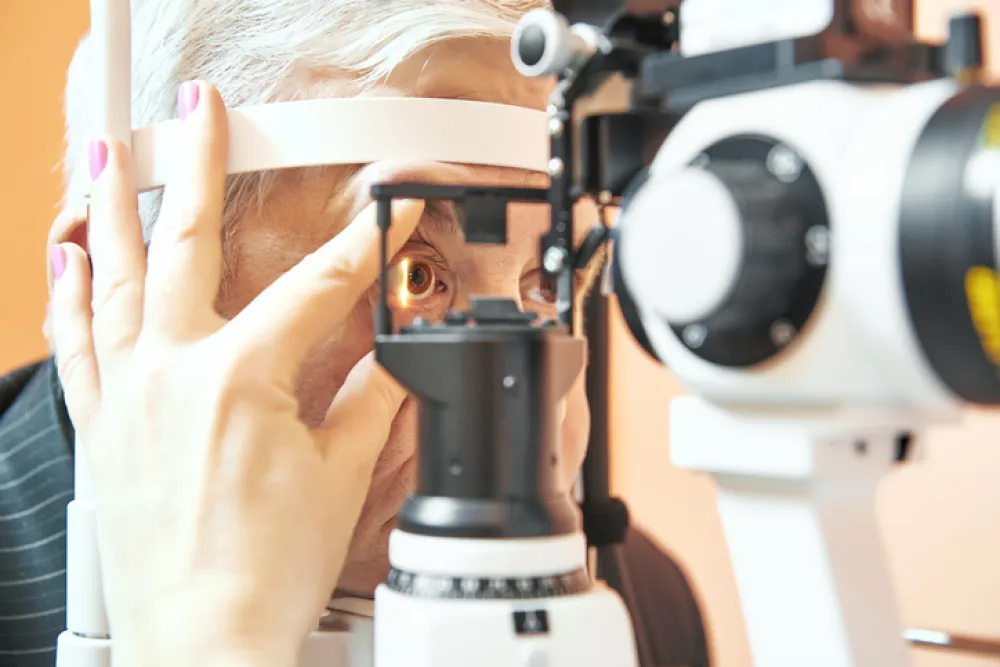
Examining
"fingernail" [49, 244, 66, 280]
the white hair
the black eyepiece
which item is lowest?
"fingernail" [49, 244, 66, 280]

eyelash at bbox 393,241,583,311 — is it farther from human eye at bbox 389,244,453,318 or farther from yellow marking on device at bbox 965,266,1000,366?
yellow marking on device at bbox 965,266,1000,366

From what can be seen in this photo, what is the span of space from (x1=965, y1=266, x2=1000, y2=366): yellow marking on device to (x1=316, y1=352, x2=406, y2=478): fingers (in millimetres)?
363

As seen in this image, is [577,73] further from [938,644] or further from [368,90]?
[938,644]

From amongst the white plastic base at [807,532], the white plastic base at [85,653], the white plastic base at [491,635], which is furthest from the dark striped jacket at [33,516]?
the white plastic base at [807,532]

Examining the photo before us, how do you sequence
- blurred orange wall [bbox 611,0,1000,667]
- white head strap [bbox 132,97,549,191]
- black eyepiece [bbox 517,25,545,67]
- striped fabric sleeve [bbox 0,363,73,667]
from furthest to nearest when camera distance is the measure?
1. blurred orange wall [bbox 611,0,1000,667]
2. striped fabric sleeve [bbox 0,363,73,667]
3. white head strap [bbox 132,97,549,191]
4. black eyepiece [bbox 517,25,545,67]

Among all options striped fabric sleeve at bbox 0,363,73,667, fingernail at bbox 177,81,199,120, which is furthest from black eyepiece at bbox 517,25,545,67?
striped fabric sleeve at bbox 0,363,73,667

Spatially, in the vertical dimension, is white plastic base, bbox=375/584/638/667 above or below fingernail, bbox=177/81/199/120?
below

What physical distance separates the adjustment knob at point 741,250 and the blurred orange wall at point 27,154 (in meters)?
1.73

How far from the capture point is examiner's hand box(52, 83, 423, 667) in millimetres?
571

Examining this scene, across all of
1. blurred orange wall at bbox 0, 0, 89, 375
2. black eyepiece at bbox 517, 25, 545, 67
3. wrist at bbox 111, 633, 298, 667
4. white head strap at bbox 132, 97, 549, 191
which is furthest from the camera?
blurred orange wall at bbox 0, 0, 89, 375

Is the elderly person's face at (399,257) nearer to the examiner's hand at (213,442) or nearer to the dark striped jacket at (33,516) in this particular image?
the examiner's hand at (213,442)

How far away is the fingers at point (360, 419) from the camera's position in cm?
61


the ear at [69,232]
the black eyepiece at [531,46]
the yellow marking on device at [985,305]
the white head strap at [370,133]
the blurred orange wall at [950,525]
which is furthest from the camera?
the blurred orange wall at [950,525]

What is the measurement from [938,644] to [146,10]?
0.73 metres
